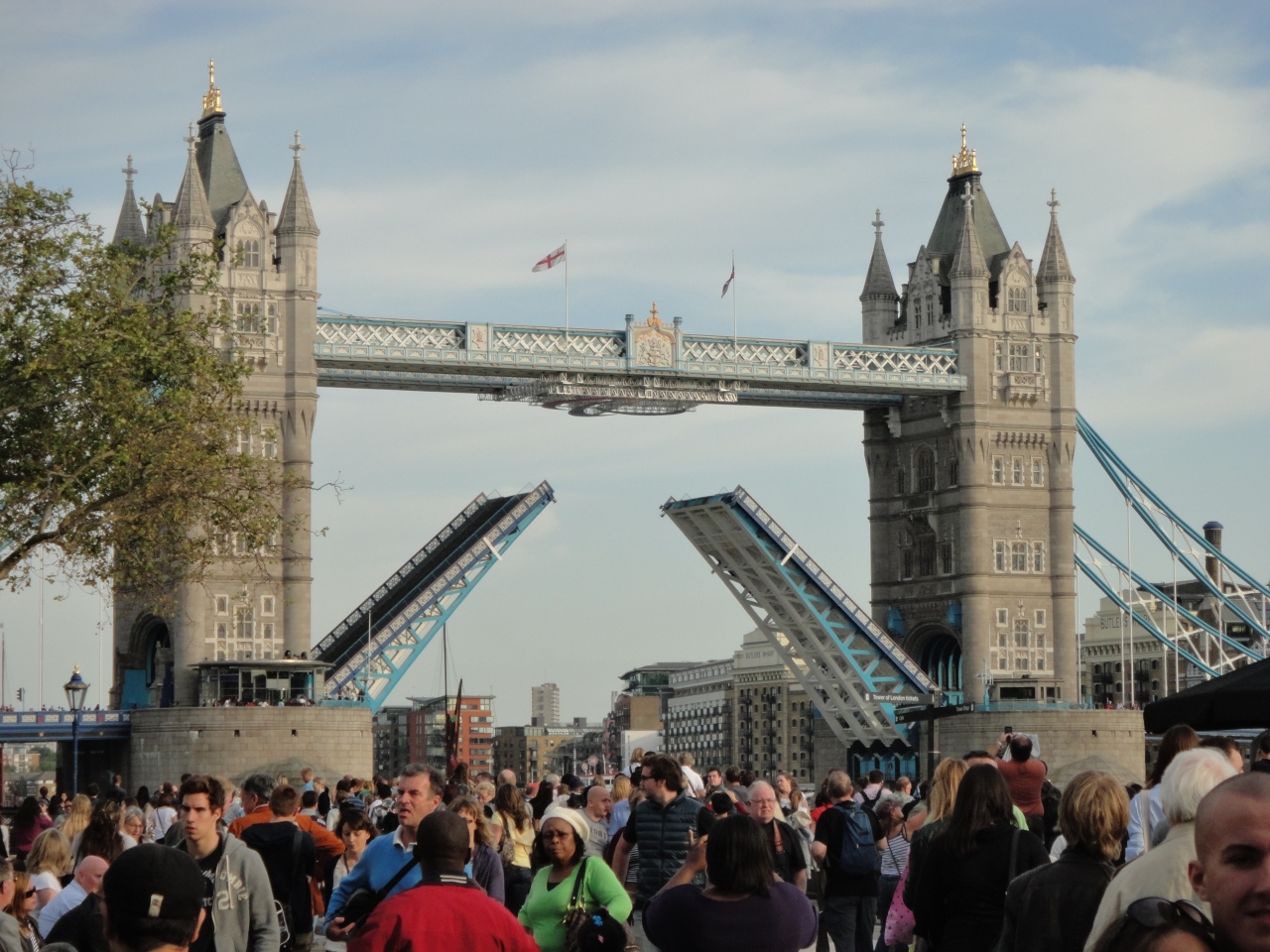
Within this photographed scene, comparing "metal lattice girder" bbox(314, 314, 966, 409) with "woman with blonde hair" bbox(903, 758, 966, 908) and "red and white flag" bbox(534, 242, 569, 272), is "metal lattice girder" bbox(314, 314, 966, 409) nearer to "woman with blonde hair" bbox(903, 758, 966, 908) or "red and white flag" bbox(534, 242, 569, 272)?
"red and white flag" bbox(534, 242, 569, 272)

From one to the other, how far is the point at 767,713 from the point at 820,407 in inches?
3188

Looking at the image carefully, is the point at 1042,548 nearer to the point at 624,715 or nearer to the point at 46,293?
the point at 46,293

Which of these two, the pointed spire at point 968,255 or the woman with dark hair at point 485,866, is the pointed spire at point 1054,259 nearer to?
the pointed spire at point 968,255

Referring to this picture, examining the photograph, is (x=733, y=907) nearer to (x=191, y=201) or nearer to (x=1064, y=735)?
(x=191, y=201)

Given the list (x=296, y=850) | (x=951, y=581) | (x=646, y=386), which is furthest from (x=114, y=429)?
(x=951, y=581)

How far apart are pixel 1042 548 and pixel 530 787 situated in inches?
1314

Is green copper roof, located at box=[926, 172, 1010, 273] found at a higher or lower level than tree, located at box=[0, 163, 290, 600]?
higher

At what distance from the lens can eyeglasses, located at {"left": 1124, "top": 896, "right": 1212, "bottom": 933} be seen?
12.3 feet

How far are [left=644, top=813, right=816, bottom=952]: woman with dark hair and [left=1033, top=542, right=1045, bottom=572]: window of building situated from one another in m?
54.0

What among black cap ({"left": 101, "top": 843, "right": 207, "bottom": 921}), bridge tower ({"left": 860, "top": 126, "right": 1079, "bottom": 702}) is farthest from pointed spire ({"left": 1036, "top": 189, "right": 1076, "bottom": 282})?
black cap ({"left": 101, "top": 843, "right": 207, "bottom": 921})

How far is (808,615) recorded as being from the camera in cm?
5606

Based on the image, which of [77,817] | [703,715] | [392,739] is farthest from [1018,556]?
[392,739]

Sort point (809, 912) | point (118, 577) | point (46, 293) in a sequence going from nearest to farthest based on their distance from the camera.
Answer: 1. point (809, 912)
2. point (46, 293)
3. point (118, 577)

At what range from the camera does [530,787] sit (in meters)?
29.7
